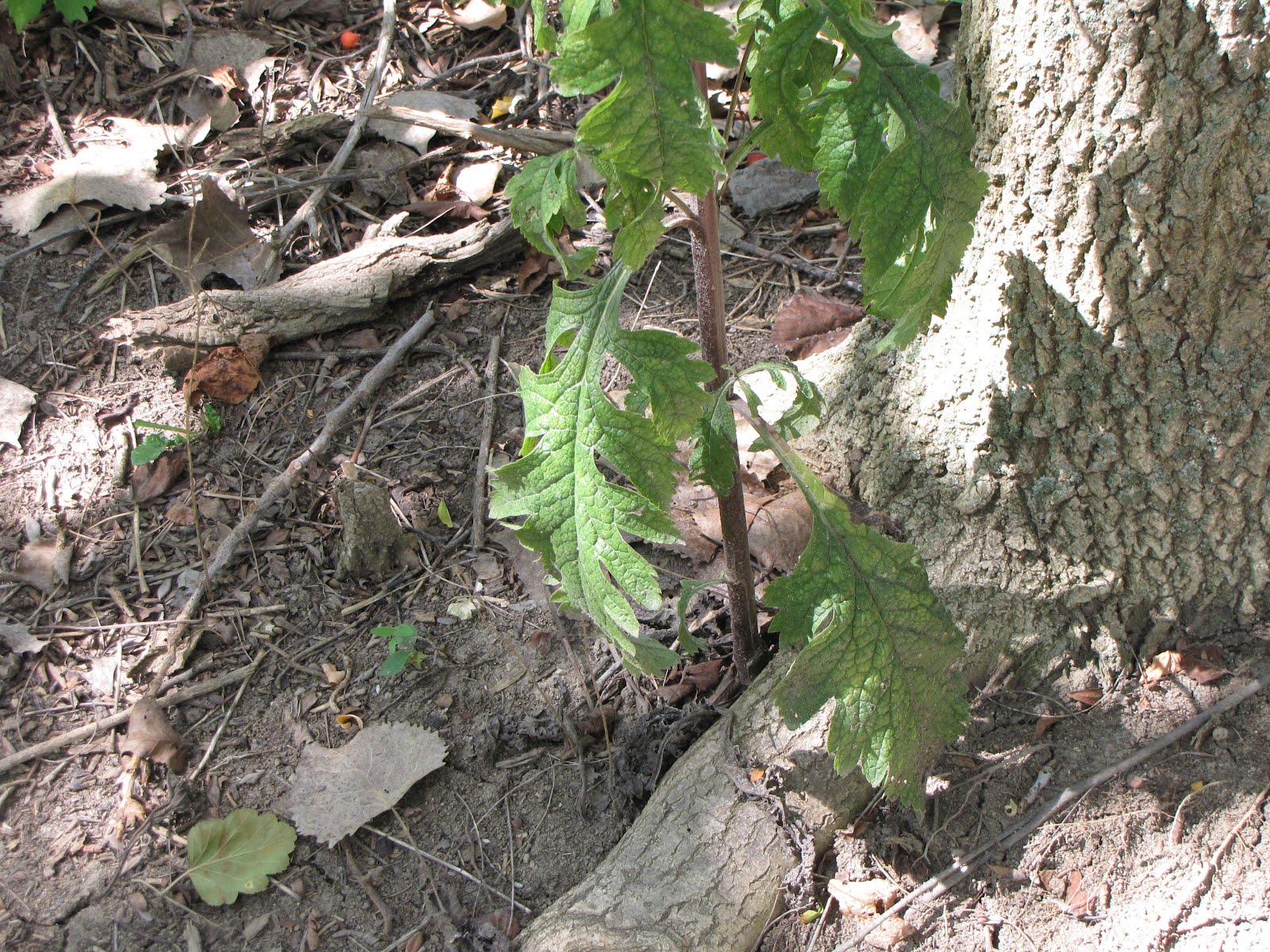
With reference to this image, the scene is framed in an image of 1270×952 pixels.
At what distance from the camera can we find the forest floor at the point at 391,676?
1.87 meters

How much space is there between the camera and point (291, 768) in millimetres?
2174

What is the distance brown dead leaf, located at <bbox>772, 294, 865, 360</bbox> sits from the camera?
8.79 feet

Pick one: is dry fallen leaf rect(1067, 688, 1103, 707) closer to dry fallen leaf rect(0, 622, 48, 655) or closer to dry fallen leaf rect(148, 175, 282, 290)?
dry fallen leaf rect(0, 622, 48, 655)

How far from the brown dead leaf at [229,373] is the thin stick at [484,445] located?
67 cm

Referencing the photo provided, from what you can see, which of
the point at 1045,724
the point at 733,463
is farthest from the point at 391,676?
the point at 1045,724

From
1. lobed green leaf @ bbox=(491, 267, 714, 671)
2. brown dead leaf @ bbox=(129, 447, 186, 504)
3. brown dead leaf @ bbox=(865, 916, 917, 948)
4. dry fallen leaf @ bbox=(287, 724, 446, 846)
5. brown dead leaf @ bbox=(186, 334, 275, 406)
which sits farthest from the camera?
brown dead leaf @ bbox=(186, 334, 275, 406)

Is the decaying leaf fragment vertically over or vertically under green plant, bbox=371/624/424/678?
under

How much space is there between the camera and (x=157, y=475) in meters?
2.65

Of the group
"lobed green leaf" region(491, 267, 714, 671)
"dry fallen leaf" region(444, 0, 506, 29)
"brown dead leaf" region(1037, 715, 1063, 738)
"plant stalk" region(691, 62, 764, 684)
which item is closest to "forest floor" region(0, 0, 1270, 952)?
"brown dead leaf" region(1037, 715, 1063, 738)

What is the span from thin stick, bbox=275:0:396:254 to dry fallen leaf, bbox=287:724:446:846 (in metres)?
1.65

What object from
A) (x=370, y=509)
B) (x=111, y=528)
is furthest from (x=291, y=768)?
(x=111, y=528)

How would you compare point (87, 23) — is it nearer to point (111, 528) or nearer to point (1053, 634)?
point (111, 528)

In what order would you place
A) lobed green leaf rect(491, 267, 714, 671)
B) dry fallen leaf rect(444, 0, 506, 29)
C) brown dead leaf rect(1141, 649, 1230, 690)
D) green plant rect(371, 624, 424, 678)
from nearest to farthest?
lobed green leaf rect(491, 267, 714, 671), brown dead leaf rect(1141, 649, 1230, 690), green plant rect(371, 624, 424, 678), dry fallen leaf rect(444, 0, 506, 29)

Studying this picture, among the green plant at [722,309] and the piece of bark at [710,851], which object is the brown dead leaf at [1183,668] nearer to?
the green plant at [722,309]
